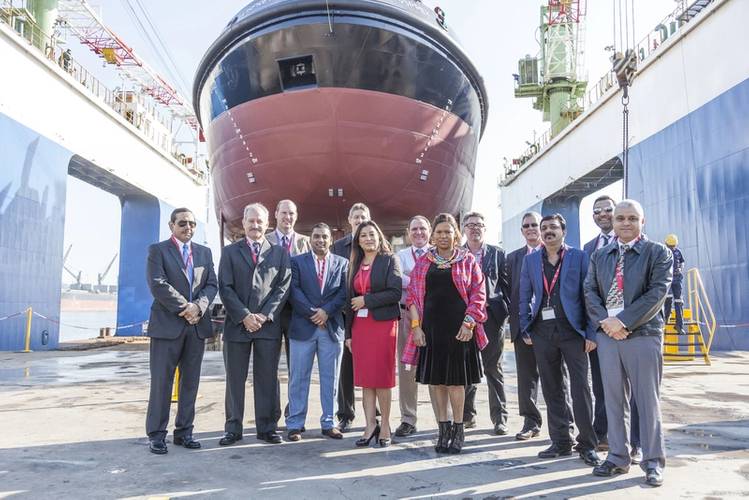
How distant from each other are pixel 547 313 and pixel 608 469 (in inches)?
35.4

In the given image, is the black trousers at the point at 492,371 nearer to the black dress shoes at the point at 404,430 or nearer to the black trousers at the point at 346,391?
the black dress shoes at the point at 404,430

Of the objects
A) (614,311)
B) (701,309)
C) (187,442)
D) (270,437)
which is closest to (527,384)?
(614,311)

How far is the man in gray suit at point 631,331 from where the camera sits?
2588 mm

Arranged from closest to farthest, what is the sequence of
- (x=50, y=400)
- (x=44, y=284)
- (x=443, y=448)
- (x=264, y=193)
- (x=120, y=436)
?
(x=443, y=448) < (x=120, y=436) < (x=50, y=400) < (x=264, y=193) < (x=44, y=284)

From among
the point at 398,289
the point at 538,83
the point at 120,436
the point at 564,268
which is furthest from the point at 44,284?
the point at 538,83

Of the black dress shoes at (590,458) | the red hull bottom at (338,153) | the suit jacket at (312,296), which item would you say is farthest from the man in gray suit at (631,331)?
the red hull bottom at (338,153)

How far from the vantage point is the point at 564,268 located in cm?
314

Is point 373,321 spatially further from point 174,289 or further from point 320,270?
point 174,289

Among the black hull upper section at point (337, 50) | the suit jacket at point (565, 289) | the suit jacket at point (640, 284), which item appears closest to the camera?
the suit jacket at point (640, 284)

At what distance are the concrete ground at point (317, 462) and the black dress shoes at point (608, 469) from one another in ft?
0.16

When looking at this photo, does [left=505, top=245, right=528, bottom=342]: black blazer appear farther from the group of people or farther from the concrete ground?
the concrete ground

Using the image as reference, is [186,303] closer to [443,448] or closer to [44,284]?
[443,448]

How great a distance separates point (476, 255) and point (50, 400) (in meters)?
3.89

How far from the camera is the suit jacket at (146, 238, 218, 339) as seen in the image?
10.4 feet
